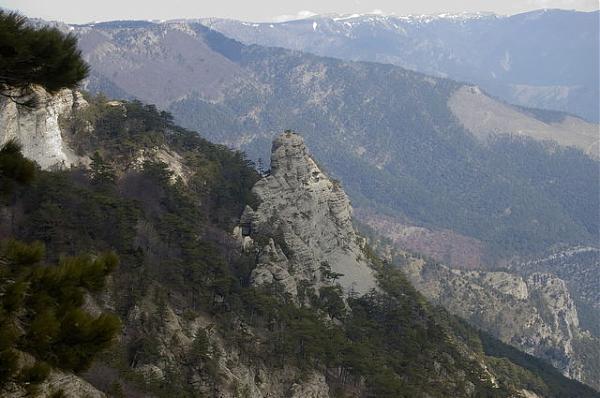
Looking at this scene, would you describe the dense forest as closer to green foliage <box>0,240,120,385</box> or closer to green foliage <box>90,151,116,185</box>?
green foliage <box>0,240,120,385</box>

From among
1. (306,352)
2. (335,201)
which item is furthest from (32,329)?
(335,201)

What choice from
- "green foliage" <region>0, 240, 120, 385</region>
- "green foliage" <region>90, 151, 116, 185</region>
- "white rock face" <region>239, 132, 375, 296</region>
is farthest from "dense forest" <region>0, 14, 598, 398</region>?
"white rock face" <region>239, 132, 375, 296</region>

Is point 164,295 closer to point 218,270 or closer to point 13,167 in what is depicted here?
point 218,270

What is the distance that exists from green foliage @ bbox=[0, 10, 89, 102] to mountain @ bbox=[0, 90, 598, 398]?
15.2 metres

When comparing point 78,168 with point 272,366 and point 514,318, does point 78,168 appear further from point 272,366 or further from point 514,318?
point 514,318

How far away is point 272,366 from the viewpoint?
5525 cm

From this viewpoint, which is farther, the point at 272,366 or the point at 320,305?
the point at 320,305

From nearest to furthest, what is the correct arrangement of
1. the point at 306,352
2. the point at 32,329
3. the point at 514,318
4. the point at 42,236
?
the point at 32,329, the point at 42,236, the point at 306,352, the point at 514,318

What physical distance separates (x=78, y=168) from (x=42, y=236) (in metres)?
23.4

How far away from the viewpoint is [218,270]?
6234 centimetres

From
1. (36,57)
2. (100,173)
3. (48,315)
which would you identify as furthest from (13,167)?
(100,173)

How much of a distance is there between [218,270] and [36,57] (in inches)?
1920

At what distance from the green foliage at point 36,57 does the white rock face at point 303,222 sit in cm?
5708

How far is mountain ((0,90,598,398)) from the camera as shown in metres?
46.5
